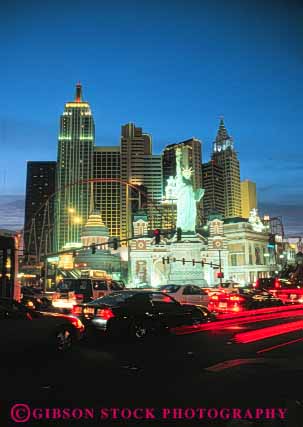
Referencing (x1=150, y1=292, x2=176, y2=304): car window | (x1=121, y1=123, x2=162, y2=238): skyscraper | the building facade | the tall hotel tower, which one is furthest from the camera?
(x1=121, y1=123, x2=162, y2=238): skyscraper

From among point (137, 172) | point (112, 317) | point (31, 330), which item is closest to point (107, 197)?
point (137, 172)

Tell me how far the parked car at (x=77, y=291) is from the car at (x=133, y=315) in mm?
5526

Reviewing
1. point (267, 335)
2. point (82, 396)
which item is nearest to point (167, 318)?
point (267, 335)

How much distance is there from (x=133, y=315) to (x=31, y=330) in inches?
160

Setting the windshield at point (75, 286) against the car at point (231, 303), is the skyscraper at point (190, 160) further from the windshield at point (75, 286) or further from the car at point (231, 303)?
the windshield at point (75, 286)

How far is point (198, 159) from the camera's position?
199 m

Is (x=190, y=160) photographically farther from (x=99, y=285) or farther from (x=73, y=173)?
(x=99, y=285)

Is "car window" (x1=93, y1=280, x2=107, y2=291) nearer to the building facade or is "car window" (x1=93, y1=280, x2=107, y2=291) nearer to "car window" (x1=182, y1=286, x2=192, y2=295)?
"car window" (x1=182, y1=286, x2=192, y2=295)

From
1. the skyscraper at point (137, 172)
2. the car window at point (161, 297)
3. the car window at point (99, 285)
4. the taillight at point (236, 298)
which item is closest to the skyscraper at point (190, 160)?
the skyscraper at point (137, 172)

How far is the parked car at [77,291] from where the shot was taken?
65.2 feet

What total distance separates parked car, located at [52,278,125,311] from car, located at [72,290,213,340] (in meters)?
5.53

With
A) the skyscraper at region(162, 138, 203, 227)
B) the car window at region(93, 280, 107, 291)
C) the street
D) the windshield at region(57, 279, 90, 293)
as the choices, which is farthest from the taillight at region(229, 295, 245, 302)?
the skyscraper at region(162, 138, 203, 227)

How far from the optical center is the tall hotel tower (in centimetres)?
15912

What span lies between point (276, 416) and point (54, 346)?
678 cm
